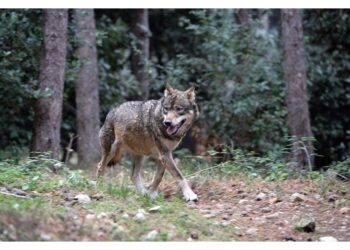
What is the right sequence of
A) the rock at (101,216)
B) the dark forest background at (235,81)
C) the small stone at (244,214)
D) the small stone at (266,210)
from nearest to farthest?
the rock at (101,216), the small stone at (244,214), the small stone at (266,210), the dark forest background at (235,81)

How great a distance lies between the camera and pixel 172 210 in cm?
713

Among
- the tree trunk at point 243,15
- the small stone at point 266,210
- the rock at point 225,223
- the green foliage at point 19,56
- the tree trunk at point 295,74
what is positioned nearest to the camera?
the rock at point 225,223

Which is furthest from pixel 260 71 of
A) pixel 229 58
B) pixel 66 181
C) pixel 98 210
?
pixel 98 210

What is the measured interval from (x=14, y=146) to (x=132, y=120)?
554 centimetres

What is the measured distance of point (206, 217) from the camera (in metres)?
6.99

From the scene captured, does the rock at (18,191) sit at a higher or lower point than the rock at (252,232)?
higher

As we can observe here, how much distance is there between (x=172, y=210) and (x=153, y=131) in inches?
76.1

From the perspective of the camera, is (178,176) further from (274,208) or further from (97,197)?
(274,208)

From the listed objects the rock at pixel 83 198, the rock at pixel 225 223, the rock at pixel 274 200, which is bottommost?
the rock at pixel 225 223

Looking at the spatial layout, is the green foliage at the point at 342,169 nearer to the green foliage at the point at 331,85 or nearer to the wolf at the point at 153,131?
the wolf at the point at 153,131

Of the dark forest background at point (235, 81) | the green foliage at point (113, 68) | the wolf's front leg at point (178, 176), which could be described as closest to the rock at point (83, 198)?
the wolf's front leg at point (178, 176)

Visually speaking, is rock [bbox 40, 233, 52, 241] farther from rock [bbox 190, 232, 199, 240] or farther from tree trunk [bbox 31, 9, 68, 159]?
tree trunk [bbox 31, 9, 68, 159]

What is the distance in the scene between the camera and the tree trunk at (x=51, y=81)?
443 inches

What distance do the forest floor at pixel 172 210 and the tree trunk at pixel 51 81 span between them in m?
2.45
